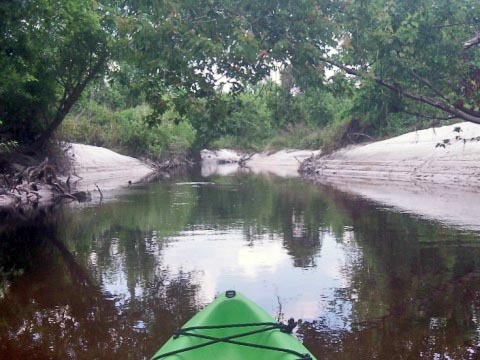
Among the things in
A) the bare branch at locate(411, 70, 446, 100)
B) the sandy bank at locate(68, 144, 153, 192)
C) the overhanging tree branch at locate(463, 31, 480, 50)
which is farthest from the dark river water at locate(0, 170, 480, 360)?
the sandy bank at locate(68, 144, 153, 192)

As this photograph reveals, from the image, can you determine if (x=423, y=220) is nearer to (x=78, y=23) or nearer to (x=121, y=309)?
(x=121, y=309)

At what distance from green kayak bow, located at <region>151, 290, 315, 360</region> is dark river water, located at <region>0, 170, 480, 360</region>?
3.70 feet

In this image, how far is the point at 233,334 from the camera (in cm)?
517

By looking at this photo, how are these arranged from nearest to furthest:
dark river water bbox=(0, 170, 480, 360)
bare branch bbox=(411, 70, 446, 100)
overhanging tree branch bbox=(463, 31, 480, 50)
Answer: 1. dark river water bbox=(0, 170, 480, 360)
2. bare branch bbox=(411, 70, 446, 100)
3. overhanging tree branch bbox=(463, 31, 480, 50)

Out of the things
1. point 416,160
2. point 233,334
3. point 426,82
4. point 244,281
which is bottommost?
point 244,281

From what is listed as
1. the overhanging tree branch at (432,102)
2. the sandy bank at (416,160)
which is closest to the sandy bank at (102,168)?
the sandy bank at (416,160)

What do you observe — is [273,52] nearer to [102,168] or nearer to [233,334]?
[233,334]

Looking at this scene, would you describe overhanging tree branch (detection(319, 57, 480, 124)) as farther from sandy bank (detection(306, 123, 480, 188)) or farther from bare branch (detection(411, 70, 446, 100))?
sandy bank (detection(306, 123, 480, 188))

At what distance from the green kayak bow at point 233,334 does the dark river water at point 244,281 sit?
1.13 metres

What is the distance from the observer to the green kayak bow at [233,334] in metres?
4.80

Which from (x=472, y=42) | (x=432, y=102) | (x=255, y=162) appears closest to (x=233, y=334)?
(x=432, y=102)

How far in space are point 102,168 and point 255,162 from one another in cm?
3790

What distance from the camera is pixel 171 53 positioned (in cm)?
728

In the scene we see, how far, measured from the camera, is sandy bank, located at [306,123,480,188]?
92.6ft
